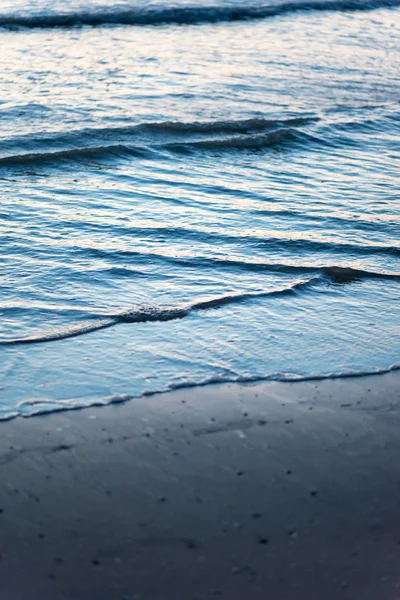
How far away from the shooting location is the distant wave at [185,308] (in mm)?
5066

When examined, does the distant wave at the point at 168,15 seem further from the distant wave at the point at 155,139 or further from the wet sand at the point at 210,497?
the wet sand at the point at 210,497

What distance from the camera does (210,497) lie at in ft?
12.2

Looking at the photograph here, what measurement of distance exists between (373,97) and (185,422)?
9163mm

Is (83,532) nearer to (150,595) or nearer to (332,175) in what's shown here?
(150,595)

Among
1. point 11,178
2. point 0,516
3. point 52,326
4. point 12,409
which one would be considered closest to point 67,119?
point 11,178

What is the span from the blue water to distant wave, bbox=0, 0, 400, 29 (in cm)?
107

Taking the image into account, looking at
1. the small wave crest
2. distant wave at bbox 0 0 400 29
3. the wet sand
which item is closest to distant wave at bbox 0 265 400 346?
the small wave crest

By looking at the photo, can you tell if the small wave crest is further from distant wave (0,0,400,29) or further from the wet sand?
distant wave (0,0,400,29)

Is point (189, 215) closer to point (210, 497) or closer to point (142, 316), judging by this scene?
point (142, 316)

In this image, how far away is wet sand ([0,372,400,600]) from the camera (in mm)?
3238

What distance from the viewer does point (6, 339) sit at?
4988 millimetres

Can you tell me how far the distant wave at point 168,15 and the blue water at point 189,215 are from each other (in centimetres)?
107

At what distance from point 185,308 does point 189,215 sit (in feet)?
6.43

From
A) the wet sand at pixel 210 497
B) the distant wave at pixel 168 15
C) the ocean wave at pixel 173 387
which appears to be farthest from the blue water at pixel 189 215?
the distant wave at pixel 168 15
